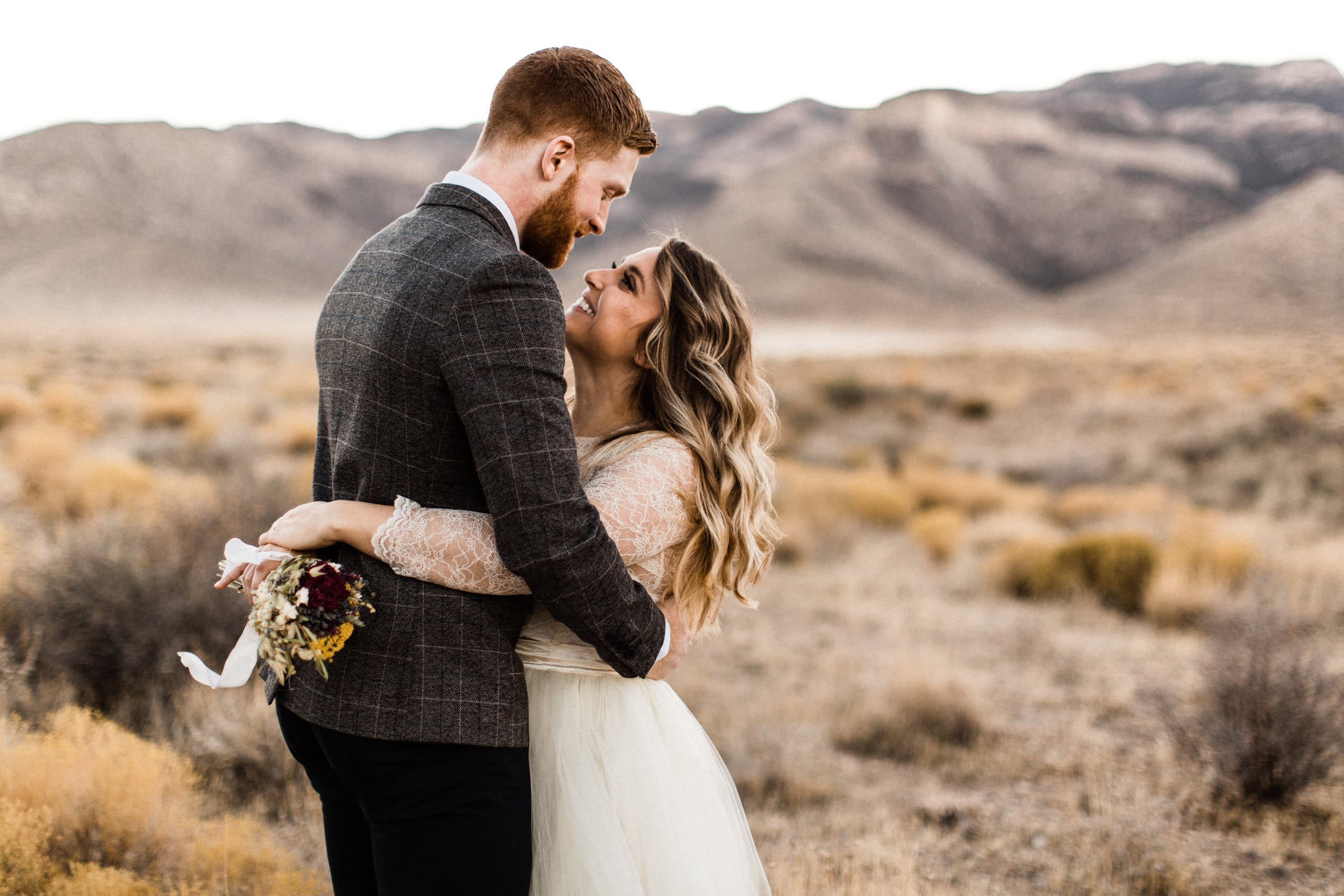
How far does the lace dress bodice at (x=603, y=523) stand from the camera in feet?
5.31

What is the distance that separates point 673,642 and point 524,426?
2.65 feet

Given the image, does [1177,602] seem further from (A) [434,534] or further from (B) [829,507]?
(A) [434,534]

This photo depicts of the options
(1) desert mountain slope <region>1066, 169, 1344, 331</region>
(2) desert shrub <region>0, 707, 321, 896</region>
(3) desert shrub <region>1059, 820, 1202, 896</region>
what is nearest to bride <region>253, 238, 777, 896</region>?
(2) desert shrub <region>0, 707, 321, 896</region>

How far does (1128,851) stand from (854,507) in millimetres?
7237

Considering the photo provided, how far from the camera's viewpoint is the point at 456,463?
1.70m

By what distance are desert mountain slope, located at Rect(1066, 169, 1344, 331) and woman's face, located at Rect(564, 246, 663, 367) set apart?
71256mm

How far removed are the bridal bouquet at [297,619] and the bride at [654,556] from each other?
0.37 feet

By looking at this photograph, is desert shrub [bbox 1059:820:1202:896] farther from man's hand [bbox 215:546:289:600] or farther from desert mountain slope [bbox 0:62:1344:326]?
desert mountain slope [bbox 0:62:1344:326]

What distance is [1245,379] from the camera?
82.2 feet

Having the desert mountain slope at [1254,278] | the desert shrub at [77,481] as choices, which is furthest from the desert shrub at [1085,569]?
the desert mountain slope at [1254,278]

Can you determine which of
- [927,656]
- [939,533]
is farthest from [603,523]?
[939,533]

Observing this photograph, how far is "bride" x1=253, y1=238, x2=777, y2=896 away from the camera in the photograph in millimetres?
2000

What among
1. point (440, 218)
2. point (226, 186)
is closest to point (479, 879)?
point (440, 218)

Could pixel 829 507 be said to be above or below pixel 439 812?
below
